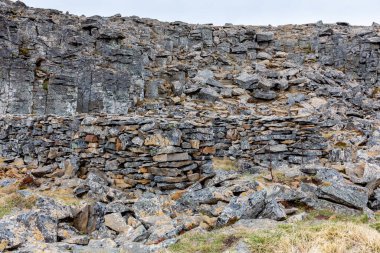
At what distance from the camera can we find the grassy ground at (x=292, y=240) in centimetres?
609

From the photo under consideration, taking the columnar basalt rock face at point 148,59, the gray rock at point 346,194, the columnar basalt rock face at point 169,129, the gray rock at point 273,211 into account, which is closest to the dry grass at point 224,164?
the columnar basalt rock face at point 169,129

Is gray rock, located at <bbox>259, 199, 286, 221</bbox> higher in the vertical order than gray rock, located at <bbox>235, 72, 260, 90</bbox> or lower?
lower

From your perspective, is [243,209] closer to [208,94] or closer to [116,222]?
[116,222]

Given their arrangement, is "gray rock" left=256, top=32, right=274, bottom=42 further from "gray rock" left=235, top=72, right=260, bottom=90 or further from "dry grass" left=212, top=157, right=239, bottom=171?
"dry grass" left=212, top=157, right=239, bottom=171

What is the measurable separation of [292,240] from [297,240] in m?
0.09

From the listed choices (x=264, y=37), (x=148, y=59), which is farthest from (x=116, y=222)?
(x=264, y=37)

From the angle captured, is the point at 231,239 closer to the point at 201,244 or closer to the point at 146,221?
the point at 201,244

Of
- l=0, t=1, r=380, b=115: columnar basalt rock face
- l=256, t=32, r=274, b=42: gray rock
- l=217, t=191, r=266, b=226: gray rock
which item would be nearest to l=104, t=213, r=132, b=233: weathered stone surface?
l=217, t=191, r=266, b=226: gray rock

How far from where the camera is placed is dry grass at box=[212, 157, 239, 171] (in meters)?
13.0

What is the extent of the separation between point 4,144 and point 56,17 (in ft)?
61.9

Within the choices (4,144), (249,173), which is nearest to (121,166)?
(249,173)

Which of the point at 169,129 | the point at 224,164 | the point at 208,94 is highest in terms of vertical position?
the point at 208,94

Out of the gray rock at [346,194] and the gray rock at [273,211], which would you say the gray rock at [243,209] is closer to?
the gray rock at [273,211]

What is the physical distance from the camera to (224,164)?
13.5 m
